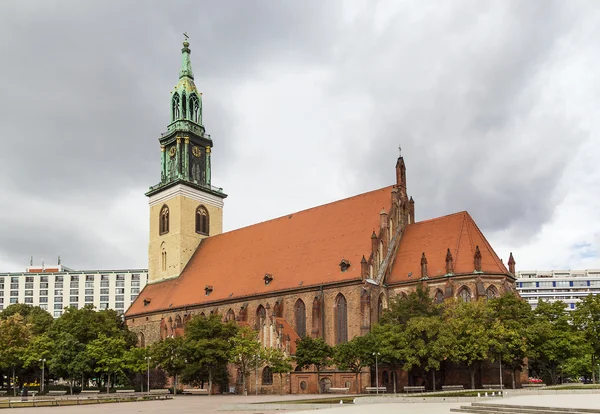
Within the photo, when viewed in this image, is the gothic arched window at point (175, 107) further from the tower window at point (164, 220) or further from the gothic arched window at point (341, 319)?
the gothic arched window at point (341, 319)

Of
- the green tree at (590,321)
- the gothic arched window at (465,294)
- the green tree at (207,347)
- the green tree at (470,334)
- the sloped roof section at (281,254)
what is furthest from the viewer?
the sloped roof section at (281,254)

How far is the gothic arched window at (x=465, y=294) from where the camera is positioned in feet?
179

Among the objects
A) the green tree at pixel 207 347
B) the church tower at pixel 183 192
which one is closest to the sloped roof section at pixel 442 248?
the green tree at pixel 207 347

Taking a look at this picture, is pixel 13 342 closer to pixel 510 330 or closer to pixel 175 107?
pixel 175 107

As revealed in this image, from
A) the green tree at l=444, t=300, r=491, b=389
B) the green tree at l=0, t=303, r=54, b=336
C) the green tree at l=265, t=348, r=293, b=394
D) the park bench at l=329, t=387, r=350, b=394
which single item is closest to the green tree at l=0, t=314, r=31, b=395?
the green tree at l=0, t=303, r=54, b=336

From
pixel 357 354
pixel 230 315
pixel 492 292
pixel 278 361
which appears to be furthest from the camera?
pixel 230 315

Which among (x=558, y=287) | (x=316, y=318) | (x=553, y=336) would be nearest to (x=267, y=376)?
(x=316, y=318)

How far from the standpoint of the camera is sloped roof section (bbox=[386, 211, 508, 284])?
55781 millimetres

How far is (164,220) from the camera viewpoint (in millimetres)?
84688

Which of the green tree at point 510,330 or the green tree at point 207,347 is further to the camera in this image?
the green tree at point 207,347

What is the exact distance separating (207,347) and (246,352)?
440 cm

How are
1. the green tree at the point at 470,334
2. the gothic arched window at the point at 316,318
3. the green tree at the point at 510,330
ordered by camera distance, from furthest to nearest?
the gothic arched window at the point at 316,318 → the green tree at the point at 510,330 → the green tree at the point at 470,334

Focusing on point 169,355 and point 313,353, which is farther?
point 169,355

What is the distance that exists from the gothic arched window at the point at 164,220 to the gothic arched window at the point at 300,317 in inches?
1134
